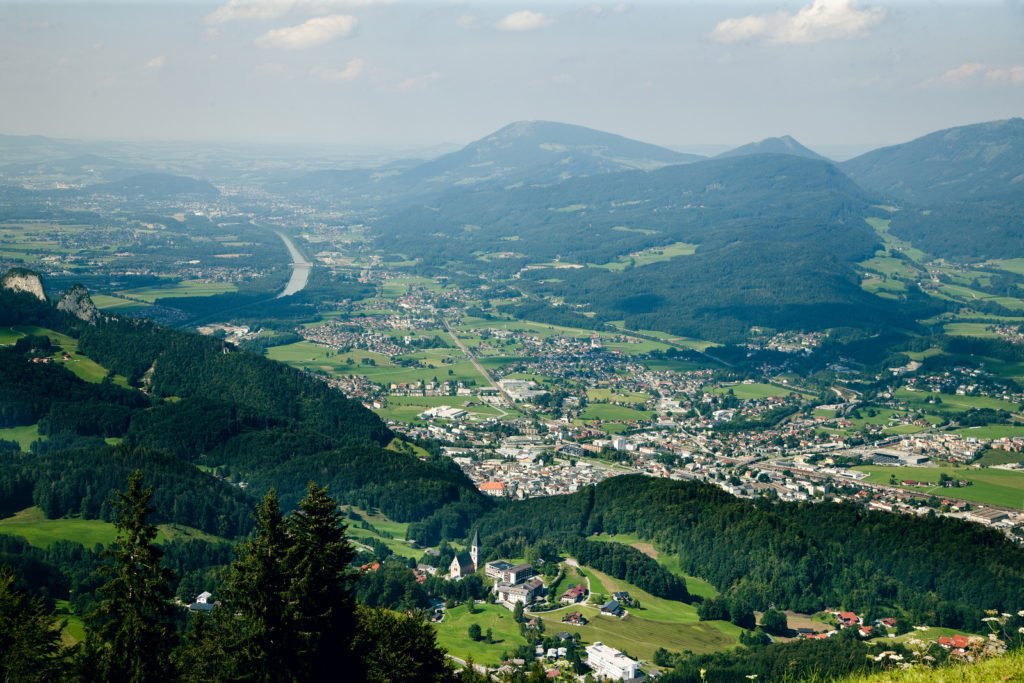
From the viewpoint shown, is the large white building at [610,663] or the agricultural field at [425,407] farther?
the agricultural field at [425,407]

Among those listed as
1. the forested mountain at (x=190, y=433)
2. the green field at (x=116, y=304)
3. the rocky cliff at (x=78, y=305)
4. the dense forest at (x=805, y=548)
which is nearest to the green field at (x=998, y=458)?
the dense forest at (x=805, y=548)

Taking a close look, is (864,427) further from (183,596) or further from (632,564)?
(183,596)

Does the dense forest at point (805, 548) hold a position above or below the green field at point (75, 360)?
below

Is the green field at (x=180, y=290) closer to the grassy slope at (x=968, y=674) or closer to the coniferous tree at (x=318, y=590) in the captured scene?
the coniferous tree at (x=318, y=590)

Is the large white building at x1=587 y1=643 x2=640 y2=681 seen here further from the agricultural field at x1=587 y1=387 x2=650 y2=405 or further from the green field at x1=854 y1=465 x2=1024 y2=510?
the agricultural field at x1=587 y1=387 x2=650 y2=405

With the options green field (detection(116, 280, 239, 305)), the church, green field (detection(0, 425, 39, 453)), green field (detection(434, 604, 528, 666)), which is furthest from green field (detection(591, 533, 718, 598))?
green field (detection(116, 280, 239, 305))
